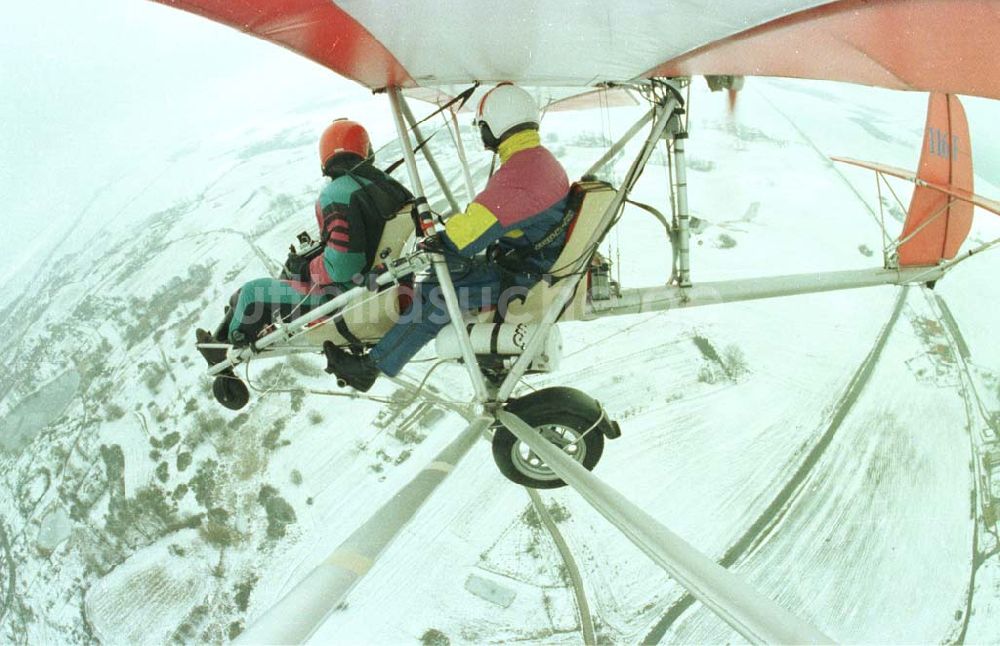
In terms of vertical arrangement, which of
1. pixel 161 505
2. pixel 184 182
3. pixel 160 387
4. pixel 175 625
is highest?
pixel 184 182

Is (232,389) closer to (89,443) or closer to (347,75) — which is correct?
(347,75)

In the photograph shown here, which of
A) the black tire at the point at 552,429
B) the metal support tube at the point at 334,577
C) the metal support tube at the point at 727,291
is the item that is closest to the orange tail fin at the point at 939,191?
the metal support tube at the point at 727,291

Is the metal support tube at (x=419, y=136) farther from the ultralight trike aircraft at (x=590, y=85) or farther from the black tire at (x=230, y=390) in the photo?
the black tire at (x=230, y=390)

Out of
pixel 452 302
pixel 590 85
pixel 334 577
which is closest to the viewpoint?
pixel 334 577

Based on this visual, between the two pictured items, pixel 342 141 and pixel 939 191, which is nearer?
pixel 342 141

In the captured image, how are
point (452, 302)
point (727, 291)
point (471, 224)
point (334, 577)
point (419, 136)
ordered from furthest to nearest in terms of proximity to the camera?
1. point (419, 136)
2. point (727, 291)
3. point (452, 302)
4. point (471, 224)
5. point (334, 577)

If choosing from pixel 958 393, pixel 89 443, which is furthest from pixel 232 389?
pixel 958 393

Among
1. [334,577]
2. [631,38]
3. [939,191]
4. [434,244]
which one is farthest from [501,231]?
[939,191]

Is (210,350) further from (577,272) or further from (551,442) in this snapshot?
(577,272)
